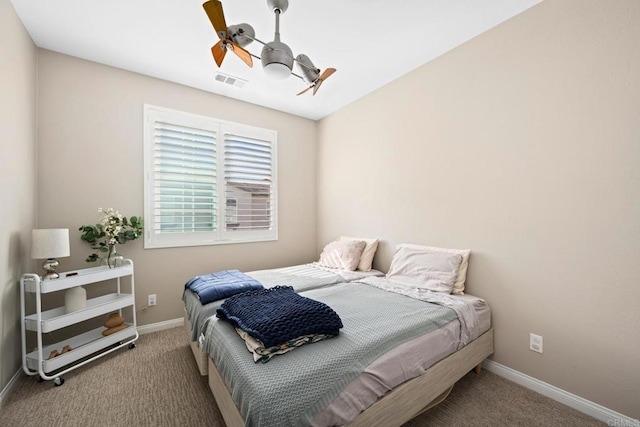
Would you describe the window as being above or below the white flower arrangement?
above

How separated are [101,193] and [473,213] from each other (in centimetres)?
366

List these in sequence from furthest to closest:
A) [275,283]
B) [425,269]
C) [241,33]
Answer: [275,283], [425,269], [241,33]

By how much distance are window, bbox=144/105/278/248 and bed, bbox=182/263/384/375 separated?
85 centimetres

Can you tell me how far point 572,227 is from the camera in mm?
1768

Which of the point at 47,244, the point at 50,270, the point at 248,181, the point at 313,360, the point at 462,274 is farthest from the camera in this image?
the point at 248,181

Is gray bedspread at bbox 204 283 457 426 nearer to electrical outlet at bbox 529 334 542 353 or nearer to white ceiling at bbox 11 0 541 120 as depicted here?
electrical outlet at bbox 529 334 542 353

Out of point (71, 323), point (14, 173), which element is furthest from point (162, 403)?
point (14, 173)

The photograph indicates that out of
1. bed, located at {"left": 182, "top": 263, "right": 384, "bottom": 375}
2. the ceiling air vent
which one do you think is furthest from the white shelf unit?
the ceiling air vent

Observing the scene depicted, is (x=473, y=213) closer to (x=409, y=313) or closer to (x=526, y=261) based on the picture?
(x=526, y=261)

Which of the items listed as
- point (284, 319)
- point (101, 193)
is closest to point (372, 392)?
point (284, 319)

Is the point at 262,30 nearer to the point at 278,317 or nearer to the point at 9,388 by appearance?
the point at 278,317

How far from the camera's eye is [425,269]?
7.90 feet

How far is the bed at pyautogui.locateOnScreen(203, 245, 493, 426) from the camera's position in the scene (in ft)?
3.58

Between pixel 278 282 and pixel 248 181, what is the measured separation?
5.32 feet
